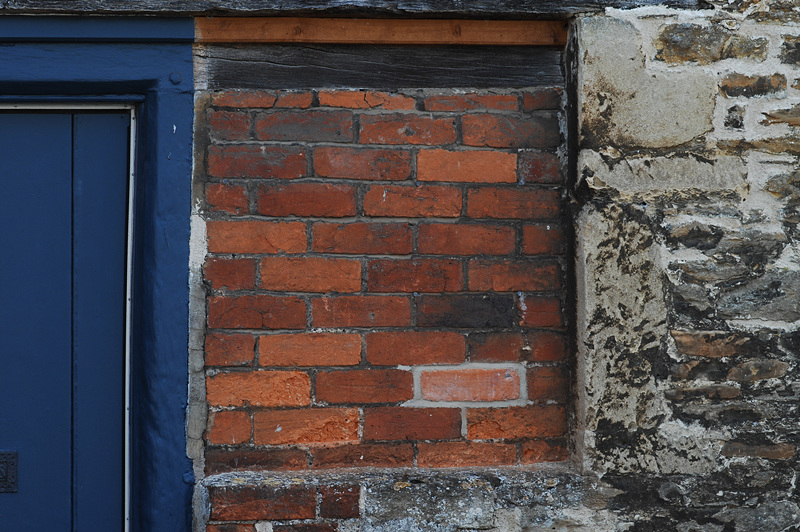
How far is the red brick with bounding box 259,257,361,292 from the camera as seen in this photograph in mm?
1668

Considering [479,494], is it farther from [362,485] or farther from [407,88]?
[407,88]

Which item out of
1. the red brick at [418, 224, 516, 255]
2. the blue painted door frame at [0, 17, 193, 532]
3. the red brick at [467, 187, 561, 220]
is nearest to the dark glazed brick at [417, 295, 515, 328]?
the red brick at [418, 224, 516, 255]

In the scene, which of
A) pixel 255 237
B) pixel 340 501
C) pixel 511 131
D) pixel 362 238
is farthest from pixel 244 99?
pixel 340 501

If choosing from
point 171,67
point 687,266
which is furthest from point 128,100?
point 687,266

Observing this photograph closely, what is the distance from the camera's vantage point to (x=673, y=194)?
1.63 meters

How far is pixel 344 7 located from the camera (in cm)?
164

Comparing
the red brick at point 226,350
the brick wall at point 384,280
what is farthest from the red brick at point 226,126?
the red brick at point 226,350

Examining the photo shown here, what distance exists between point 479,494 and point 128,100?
56.3 inches

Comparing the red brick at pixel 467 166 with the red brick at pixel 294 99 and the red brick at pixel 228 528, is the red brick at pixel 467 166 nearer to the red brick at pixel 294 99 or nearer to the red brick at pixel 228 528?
the red brick at pixel 294 99

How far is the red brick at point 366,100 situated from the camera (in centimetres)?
171

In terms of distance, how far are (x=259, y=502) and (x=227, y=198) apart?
802mm

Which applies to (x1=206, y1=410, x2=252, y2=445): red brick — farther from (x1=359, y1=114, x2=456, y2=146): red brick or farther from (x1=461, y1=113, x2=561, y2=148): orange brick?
(x1=461, y1=113, x2=561, y2=148): orange brick

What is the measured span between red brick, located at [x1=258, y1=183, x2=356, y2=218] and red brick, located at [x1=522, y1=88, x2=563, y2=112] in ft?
1.81

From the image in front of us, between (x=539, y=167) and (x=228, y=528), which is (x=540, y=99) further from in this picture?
(x=228, y=528)
